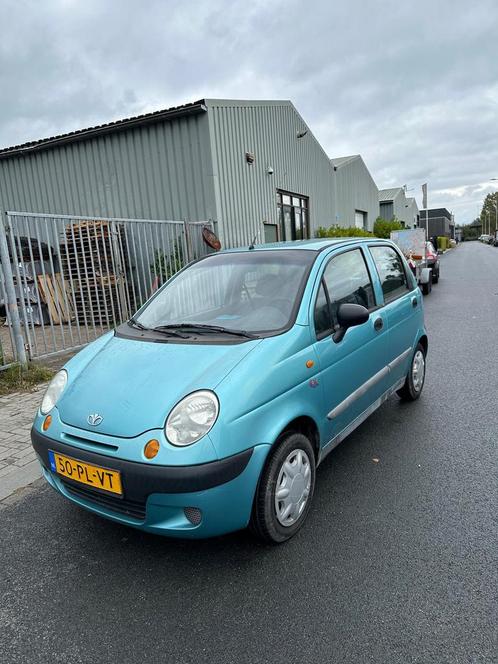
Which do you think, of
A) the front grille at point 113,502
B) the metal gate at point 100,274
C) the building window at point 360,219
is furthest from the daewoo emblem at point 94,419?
the building window at point 360,219

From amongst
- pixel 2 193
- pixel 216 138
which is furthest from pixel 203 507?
pixel 2 193

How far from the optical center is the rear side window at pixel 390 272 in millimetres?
3996

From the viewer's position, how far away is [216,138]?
35.9ft

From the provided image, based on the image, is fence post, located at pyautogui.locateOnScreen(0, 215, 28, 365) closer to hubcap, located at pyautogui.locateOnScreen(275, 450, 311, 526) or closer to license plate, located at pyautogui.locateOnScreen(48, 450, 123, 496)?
license plate, located at pyautogui.locateOnScreen(48, 450, 123, 496)

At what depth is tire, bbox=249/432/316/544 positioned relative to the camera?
2.38 metres

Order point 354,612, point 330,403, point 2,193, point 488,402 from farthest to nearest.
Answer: point 2,193 < point 488,402 < point 330,403 < point 354,612

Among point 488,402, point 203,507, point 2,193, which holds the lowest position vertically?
point 488,402

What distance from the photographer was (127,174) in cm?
1157

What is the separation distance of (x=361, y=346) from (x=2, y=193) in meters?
14.0

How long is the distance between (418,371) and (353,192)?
21.5 meters

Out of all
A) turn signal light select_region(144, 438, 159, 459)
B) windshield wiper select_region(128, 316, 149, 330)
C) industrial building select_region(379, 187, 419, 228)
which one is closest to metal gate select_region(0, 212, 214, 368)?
windshield wiper select_region(128, 316, 149, 330)

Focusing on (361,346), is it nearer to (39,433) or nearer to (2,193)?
(39,433)

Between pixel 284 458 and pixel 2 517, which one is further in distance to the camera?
pixel 2 517

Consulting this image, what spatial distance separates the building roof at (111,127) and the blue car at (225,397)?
817 cm
